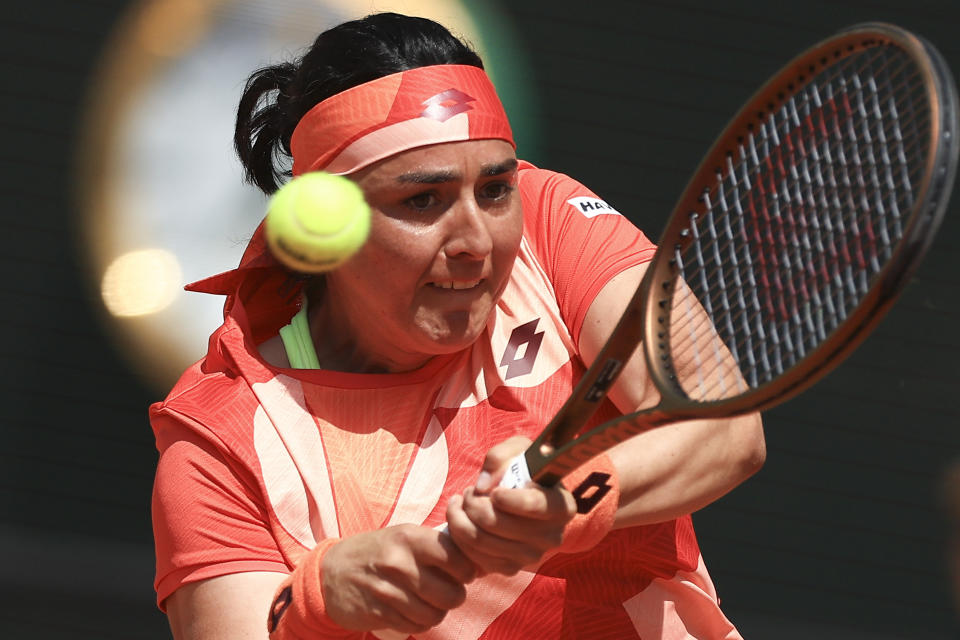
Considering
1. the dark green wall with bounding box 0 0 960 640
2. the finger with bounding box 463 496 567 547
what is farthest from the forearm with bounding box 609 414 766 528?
the dark green wall with bounding box 0 0 960 640

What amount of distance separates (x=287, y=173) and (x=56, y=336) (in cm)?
284

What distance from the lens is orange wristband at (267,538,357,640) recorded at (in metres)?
1.88

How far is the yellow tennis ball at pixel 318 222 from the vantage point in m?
2.22

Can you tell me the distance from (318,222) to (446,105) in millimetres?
305

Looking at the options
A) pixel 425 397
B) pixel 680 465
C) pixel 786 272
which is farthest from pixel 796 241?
pixel 425 397

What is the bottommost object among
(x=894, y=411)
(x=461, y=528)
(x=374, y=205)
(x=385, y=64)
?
(x=894, y=411)

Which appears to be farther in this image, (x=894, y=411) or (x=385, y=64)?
(x=894, y=411)

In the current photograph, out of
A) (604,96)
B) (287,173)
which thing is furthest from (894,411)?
(287,173)

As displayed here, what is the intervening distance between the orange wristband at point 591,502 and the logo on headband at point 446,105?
2.25 feet

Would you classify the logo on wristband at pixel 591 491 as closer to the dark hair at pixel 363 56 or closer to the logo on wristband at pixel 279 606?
the logo on wristband at pixel 279 606

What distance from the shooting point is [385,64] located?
234 cm

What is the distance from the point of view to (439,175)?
2164 mm

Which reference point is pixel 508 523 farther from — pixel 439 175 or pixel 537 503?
pixel 439 175

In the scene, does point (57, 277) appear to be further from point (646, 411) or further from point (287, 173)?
point (646, 411)
